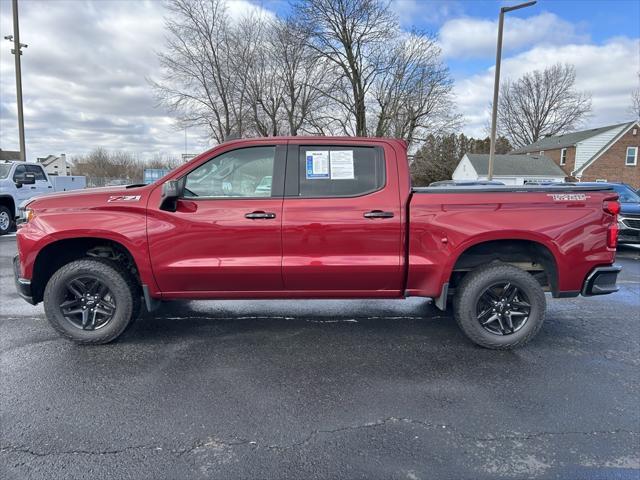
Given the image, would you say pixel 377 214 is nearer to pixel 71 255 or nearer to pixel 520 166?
pixel 71 255

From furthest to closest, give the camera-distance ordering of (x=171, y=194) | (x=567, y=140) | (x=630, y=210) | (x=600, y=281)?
(x=567, y=140), (x=630, y=210), (x=600, y=281), (x=171, y=194)

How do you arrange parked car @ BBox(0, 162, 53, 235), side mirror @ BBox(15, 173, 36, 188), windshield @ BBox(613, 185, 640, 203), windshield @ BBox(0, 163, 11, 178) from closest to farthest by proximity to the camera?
side mirror @ BBox(15, 173, 36, 188)
windshield @ BBox(613, 185, 640, 203)
parked car @ BBox(0, 162, 53, 235)
windshield @ BBox(0, 163, 11, 178)

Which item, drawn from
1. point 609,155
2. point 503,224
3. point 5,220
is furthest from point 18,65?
point 609,155

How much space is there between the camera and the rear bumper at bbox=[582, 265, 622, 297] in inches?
151

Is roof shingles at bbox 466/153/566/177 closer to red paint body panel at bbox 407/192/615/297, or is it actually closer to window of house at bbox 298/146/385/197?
red paint body panel at bbox 407/192/615/297

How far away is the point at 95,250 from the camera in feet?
13.3

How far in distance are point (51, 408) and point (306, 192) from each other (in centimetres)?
253

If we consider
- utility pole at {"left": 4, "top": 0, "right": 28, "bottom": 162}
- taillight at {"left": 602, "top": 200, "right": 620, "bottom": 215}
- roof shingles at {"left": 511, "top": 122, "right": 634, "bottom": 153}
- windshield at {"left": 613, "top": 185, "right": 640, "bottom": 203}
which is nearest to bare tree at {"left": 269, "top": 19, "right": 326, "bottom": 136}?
utility pole at {"left": 4, "top": 0, "right": 28, "bottom": 162}

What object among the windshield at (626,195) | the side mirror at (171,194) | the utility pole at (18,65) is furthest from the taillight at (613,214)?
the utility pole at (18,65)

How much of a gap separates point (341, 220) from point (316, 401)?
151cm

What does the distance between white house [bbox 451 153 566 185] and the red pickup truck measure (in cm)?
3889

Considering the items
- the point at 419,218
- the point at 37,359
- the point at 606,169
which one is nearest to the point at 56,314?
the point at 37,359

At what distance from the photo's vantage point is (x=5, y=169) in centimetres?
1170

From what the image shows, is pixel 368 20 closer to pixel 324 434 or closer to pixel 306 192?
pixel 306 192
